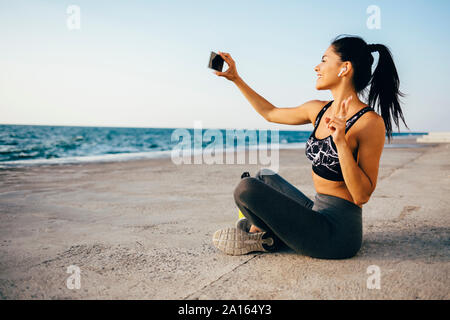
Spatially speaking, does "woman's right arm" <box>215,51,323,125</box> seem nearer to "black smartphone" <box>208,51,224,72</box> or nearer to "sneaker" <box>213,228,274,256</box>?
"black smartphone" <box>208,51,224,72</box>

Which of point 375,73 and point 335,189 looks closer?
point 335,189

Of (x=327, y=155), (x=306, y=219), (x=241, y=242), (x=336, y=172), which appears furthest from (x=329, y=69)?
(x=241, y=242)

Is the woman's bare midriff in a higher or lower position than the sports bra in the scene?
lower

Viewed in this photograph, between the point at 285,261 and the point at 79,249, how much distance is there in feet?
5.32

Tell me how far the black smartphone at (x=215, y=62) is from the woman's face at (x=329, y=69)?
0.78 metres

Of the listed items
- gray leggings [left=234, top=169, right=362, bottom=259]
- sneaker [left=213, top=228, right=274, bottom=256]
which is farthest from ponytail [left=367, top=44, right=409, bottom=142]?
sneaker [left=213, top=228, right=274, bottom=256]

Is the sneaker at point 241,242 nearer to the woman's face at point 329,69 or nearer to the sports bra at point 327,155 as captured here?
the sports bra at point 327,155

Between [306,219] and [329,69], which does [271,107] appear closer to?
[329,69]

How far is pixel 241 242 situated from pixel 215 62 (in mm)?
1438

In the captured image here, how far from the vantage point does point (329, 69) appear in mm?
2287

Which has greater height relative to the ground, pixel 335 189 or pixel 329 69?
pixel 329 69

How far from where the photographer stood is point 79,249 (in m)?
2.60

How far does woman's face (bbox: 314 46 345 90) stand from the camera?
2.26m
